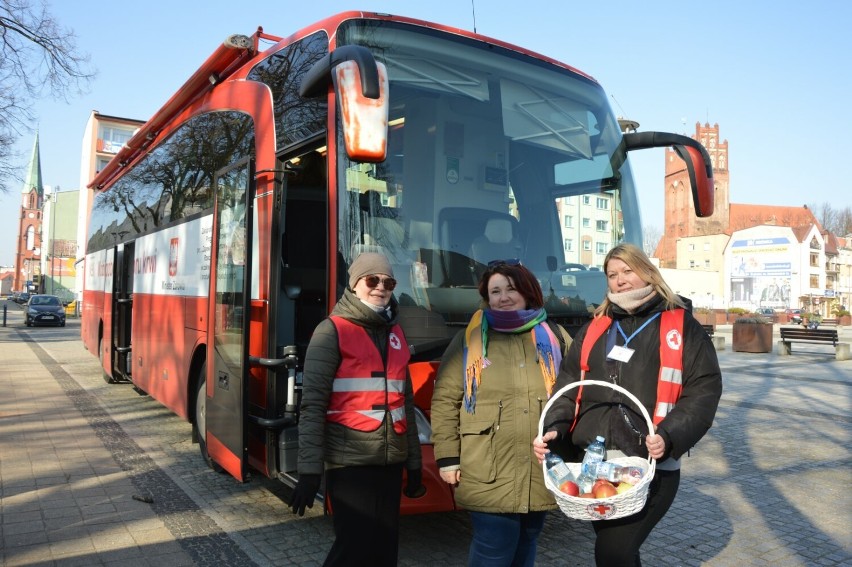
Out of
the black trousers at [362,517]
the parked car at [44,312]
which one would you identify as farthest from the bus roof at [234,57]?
the parked car at [44,312]

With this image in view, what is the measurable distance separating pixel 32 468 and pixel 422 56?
5.38 metres

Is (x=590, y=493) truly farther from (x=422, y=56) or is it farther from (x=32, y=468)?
(x=32, y=468)

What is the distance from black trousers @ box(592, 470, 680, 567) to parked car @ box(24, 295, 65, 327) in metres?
37.6

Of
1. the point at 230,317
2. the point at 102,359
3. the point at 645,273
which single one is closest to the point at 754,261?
the point at 102,359

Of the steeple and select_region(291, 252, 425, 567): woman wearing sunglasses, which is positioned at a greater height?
the steeple

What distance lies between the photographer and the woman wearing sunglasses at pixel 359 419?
10.4 feet

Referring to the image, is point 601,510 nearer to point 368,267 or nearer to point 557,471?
point 557,471

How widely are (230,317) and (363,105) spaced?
2.41 meters

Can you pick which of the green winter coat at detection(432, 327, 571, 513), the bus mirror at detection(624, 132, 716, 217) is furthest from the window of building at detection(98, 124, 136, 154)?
the green winter coat at detection(432, 327, 571, 513)

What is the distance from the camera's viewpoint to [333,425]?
3.25 metres

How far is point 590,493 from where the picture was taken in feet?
9.11

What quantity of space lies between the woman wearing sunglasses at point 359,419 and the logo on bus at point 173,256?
4674 millimetres

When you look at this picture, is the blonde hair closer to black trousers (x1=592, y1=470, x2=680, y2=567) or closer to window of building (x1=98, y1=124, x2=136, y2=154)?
black trousers (x1=592, y1=470, x2=680, y2=567)

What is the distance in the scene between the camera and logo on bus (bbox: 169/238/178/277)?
748 centimetres
